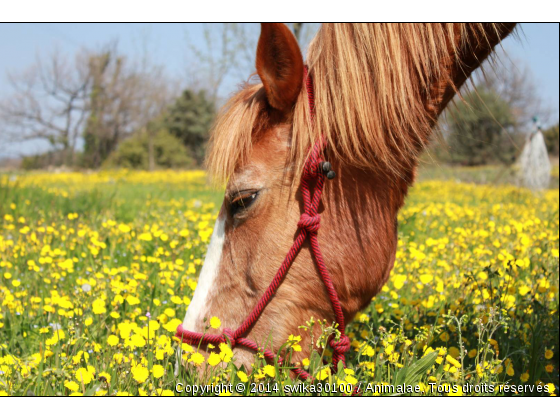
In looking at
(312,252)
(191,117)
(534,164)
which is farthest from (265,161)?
(191,117)

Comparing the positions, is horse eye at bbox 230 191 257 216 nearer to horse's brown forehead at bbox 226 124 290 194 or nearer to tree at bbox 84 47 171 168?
horse's brown forehead at bbox 226 124 290 194

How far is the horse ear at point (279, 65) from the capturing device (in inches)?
59.8

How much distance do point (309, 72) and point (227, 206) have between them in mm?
634

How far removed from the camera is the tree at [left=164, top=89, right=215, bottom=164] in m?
29.9

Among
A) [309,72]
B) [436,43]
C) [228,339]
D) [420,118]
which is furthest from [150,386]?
[436,43]

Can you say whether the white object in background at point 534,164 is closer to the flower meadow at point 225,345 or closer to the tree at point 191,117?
the flower meadow at point 225,345

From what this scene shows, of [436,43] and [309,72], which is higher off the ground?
[436,43]

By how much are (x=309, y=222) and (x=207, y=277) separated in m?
0.49

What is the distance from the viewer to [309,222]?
162cm

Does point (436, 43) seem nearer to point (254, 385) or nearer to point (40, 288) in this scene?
point (254, 385)

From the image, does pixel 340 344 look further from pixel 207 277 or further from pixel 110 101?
pixel 110 101

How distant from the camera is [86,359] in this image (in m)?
1.83

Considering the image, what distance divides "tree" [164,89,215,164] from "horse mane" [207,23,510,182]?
28.5 m

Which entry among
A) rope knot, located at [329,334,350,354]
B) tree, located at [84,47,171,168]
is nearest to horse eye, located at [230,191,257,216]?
rope knot, located at [329,334,350,354]
